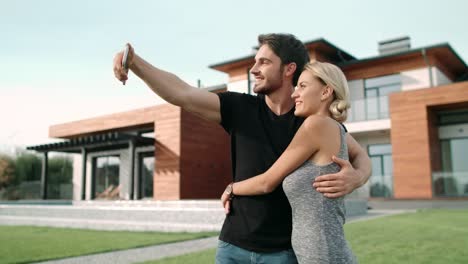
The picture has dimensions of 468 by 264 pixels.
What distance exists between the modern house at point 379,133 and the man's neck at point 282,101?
16.9 metres

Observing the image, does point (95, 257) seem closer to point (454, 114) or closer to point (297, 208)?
point (297, 208)

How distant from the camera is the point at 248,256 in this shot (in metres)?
1.95

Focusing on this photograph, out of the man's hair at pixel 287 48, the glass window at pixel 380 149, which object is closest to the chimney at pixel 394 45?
the glass window at pixel 380 149

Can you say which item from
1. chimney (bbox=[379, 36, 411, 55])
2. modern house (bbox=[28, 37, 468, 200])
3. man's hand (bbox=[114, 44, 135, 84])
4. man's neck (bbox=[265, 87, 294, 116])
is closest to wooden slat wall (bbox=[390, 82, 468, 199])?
modern house (bbox=[28, 37, 468, 200])

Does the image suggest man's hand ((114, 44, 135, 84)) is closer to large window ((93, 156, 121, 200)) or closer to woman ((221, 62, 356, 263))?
woman ((221, 62, 356, 263))

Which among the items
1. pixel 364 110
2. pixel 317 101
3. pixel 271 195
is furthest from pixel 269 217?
pixel 364 110

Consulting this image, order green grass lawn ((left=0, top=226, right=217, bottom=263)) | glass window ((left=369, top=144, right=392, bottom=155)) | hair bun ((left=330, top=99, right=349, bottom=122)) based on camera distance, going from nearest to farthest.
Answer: hair bun ((left=330, top=99, right=349, bottom=122)) → green grass lawn ((left=0, top=226, right=217, bottom=263)) → glass window ((left=369, top=144, right=392, bottom=155))

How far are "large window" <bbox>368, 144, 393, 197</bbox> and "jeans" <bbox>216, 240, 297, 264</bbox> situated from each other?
18501 mm

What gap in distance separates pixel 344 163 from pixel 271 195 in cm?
37

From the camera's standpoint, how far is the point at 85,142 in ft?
71.6

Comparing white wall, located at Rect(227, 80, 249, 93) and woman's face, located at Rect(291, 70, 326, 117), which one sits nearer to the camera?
woman's face, located at Rect(291, 70, 326, 117)

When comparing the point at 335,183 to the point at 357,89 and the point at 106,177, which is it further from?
the point at 106,177

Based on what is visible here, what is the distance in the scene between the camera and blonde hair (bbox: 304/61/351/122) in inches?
72.9

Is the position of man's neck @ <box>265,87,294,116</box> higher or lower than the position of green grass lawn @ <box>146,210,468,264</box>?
higher
